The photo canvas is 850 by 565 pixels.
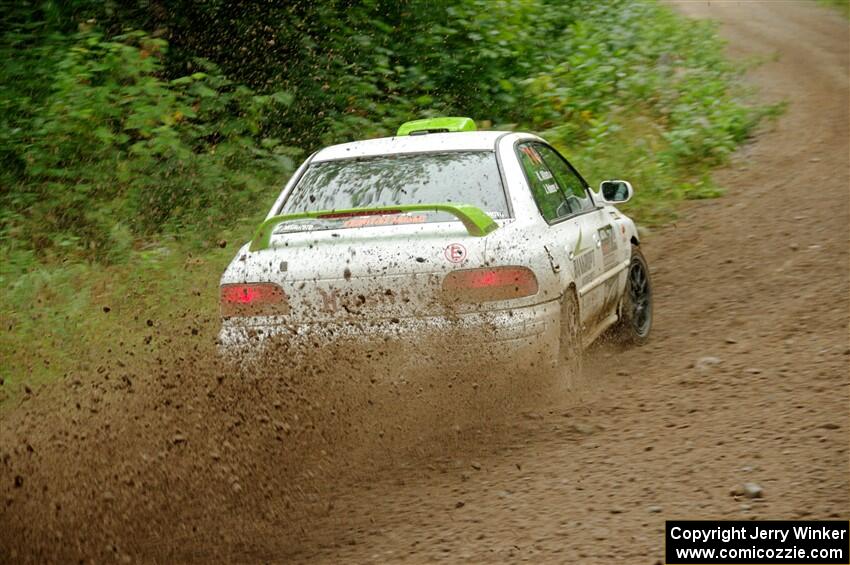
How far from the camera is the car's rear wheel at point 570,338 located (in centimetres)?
571

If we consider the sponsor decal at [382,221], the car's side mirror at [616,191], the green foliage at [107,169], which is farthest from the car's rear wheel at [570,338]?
the green foliage at [107,169]

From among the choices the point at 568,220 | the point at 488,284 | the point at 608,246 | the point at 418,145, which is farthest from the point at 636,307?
the point at 488,284

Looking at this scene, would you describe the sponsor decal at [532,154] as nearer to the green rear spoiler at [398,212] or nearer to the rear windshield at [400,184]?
the rear windshield at [400,184]

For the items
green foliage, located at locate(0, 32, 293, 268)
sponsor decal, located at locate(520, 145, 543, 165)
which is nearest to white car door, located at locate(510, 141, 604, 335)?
sponsor decal, located at locate(520, 145, 543, 165)

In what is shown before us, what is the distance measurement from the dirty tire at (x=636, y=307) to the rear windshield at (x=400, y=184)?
6.28ft

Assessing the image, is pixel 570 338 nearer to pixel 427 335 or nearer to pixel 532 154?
pixel 427 335

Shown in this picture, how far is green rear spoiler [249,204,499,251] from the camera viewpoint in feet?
17.6

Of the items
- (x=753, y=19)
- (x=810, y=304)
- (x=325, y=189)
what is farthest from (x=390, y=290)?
(x=753, y=19)

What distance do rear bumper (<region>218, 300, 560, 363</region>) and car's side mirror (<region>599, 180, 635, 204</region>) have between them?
2.05 metres

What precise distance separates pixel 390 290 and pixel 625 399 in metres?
1.68

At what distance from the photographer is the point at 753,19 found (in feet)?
93.4

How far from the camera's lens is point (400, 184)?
19.6 ft

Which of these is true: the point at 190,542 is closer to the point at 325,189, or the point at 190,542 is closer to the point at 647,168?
the point at 325,189

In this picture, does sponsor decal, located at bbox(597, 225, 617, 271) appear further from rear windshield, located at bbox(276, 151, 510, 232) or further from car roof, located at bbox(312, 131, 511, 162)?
rear windshield, located at bbox(276, 151, 510, 232)
